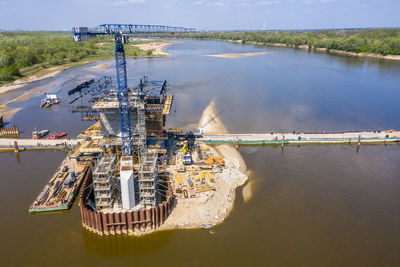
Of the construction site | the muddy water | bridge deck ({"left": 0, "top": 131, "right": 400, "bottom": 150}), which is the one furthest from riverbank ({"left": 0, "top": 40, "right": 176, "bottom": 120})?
the construction site

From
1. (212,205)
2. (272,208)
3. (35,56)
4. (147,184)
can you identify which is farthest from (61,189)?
(35,56)

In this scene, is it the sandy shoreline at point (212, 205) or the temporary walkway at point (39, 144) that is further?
the temporary walkway at point (39, 144)

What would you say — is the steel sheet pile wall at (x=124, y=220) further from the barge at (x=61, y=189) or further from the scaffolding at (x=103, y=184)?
the barge at (x=61, y=189)

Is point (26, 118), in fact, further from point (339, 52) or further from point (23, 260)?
point (339, 52)

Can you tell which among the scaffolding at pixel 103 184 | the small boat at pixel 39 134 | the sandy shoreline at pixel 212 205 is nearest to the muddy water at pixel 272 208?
the sandy shoreline at pixel 212 205

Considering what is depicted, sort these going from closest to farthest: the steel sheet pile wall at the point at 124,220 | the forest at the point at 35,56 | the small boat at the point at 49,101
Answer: the steel sheet pile wall at the point at 124,220, the small boat at the point at 49,101, the forest at the point at 35,56

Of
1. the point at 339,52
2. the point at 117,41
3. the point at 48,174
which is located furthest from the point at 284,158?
the point at 339,52
